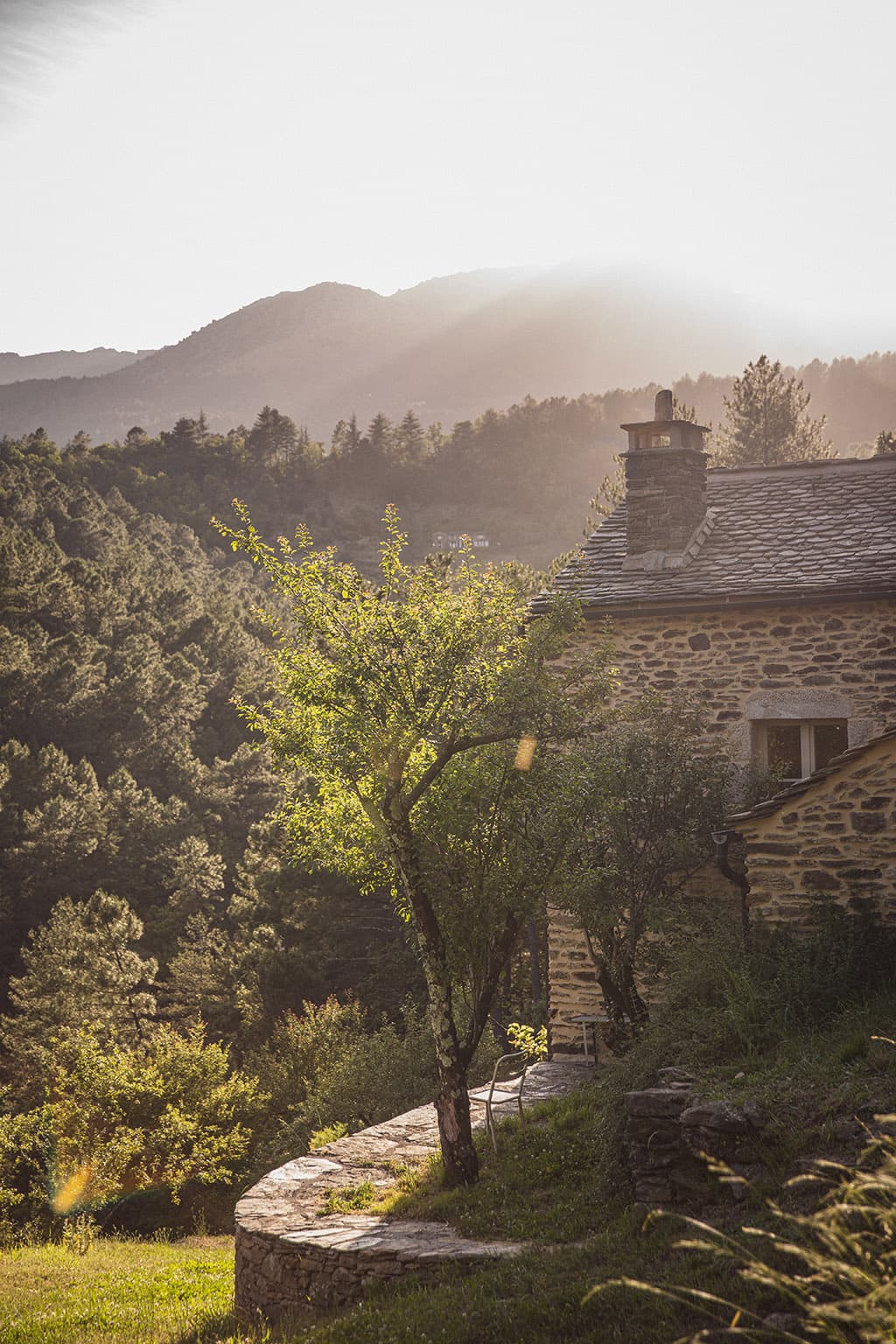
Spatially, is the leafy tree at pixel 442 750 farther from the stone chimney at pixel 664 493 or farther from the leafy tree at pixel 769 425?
the leafy tree at pixel 769 425

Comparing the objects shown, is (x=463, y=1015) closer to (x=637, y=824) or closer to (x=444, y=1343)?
(x=637, y=824)

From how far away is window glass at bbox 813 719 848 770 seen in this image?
11.9 m

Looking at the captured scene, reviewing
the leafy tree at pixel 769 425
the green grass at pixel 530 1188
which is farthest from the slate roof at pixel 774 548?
the leafy tree at pixel 769 425

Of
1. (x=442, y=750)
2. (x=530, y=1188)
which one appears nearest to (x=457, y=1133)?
(x=530, y=1188)

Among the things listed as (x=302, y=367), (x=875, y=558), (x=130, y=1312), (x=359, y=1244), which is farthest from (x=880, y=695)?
(x=302, y=367)

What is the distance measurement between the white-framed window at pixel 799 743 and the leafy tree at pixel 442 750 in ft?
13.0

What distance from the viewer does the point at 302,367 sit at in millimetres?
197000

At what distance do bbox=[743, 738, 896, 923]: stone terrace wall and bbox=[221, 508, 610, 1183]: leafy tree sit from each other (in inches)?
90.7

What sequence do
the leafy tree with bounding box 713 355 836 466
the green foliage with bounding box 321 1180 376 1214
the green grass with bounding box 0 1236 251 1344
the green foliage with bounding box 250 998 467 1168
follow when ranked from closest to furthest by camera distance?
1. the green grass with bounding box 0 1236 251 1344
2. the green foliage with bounding box 321 1180 376 1214
3. the green foliage with bounding box 250 998 467 1168
4. the leafy tree with bounding box 713 355 836 466

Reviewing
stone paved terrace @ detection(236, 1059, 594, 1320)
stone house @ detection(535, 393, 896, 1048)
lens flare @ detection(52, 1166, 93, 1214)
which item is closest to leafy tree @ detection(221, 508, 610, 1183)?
stone paved terrace @ detection(236, 1059, 594, 1320)

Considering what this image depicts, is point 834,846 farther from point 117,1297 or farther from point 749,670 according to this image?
point 117,1297

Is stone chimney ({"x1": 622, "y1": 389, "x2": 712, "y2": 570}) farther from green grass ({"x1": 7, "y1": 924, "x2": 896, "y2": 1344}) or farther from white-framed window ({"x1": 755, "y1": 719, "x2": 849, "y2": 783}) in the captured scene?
green grass ({"x1": 7, "y1": 924, "x2": 896, "y2": 1344})

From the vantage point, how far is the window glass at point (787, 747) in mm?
12047

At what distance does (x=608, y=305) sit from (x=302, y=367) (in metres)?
58.0
